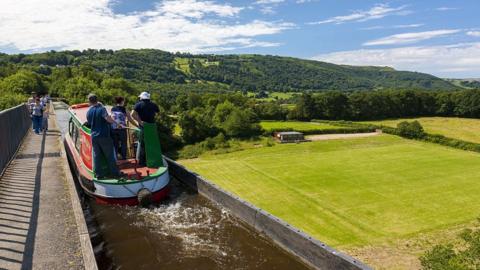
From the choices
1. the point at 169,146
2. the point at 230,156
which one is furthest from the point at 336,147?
the point at 169,146

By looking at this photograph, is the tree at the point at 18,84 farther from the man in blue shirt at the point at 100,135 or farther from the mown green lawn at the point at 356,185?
the man in blue shirt at the point at 100,135

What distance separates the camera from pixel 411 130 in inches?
3401

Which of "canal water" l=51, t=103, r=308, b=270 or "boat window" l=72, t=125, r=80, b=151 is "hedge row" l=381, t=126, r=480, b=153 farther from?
"canal water" l=51, t=103, r=308, b=270

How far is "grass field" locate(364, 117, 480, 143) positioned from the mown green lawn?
398 inches

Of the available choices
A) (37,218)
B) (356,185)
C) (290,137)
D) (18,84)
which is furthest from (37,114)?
(290,137)

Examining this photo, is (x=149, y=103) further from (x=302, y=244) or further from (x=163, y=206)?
(x=302, y=244)

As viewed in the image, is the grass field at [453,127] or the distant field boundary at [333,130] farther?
the distant field boundary at [333,130]

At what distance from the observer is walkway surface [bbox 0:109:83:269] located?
717 cm

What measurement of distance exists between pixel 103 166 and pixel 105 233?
2935mm

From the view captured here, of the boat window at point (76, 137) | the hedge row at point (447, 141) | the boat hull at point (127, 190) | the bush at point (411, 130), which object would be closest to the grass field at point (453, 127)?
the hedge row at point (447, 141)

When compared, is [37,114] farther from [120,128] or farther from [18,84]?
[18,84]

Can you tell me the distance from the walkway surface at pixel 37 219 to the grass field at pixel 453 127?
8488 cm

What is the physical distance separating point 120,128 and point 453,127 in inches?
4023

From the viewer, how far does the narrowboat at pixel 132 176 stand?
33.3 ft
